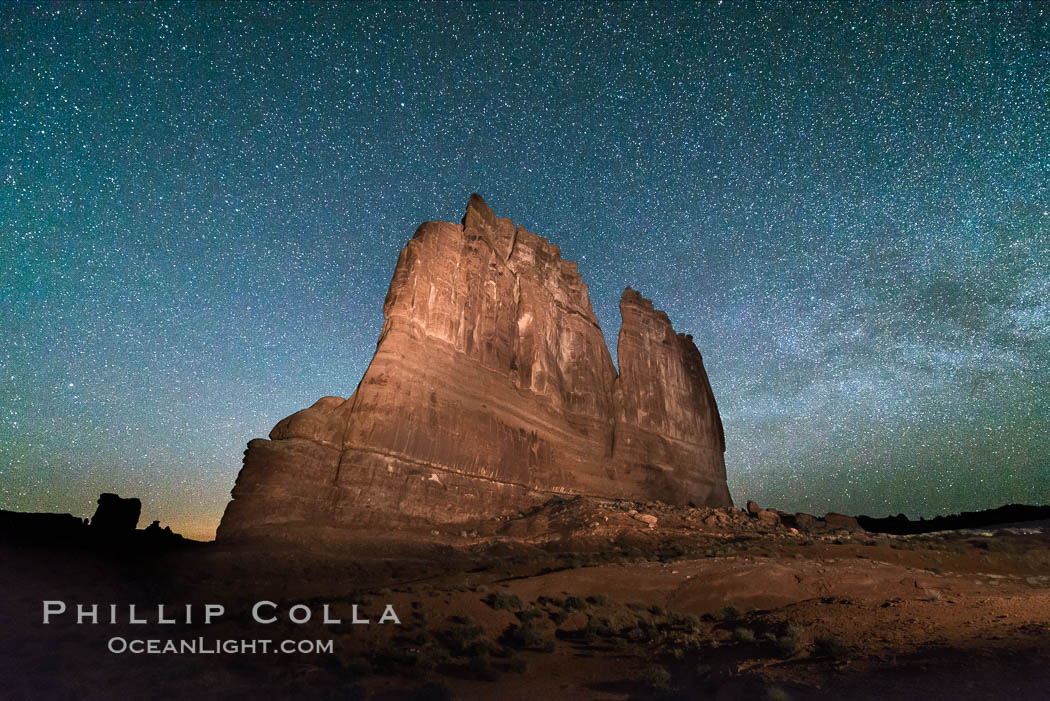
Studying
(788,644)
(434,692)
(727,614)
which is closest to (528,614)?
(727,614)

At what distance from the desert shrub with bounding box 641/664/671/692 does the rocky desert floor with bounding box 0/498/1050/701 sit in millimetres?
29

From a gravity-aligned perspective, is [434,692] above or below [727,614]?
above

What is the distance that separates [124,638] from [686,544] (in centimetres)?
2248

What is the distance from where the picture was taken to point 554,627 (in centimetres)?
1150

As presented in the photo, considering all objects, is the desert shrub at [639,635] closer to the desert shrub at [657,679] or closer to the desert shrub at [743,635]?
the desert shrub at [743,635]

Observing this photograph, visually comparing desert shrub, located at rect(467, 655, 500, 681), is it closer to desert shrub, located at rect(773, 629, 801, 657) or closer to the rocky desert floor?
the rocky desert floor

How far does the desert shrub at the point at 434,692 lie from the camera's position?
710cm

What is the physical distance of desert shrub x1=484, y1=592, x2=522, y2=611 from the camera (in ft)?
41.1

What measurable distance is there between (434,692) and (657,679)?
3363mm

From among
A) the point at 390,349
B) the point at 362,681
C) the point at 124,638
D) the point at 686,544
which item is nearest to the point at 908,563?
the point at 686,544

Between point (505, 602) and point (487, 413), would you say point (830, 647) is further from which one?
point (487, 413)

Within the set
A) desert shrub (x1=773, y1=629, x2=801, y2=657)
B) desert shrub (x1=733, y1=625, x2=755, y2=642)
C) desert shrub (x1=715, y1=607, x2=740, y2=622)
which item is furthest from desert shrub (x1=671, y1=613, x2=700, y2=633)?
desert shrub (x1=773, y1=629, x2=801, y2=657)

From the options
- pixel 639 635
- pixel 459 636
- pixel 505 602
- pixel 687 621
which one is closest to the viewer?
pixel 459 636

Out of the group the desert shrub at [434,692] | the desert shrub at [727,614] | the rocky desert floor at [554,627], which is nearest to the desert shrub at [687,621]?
the rocky desert floor at [554,627]
